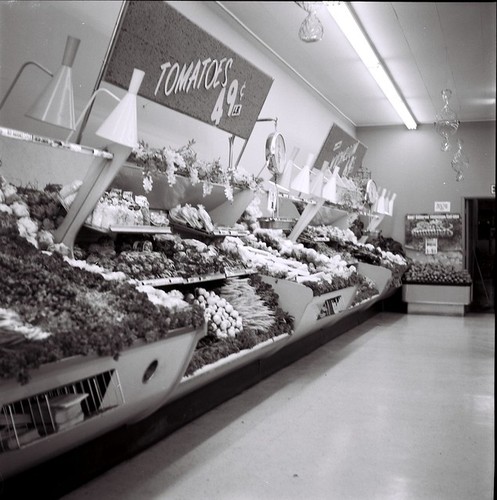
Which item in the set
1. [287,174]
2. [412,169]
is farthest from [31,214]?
[412,169]

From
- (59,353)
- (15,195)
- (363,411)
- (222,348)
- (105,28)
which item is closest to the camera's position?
(59,353)

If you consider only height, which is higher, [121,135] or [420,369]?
[121,135]

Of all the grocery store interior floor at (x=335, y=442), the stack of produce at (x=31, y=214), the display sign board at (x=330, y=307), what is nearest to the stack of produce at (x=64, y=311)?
the stack of produce at (x=31, y=214)

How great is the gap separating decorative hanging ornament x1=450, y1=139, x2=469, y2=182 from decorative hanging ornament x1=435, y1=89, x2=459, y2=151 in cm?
11

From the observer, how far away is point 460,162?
4.86m

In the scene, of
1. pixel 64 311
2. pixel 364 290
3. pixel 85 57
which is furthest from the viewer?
pixel 364 290

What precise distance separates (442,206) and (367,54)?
2.77 m

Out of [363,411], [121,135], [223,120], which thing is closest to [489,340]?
[363,411]

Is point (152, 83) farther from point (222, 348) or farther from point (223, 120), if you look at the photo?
point (222, 348)

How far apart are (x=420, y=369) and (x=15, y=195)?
4.75 meters

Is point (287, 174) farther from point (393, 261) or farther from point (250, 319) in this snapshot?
point (393, 261)

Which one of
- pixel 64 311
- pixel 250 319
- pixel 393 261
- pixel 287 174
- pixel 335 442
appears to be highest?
pixel 287 174

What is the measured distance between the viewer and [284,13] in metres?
2.33

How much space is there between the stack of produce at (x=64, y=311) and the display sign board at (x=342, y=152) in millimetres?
4765
